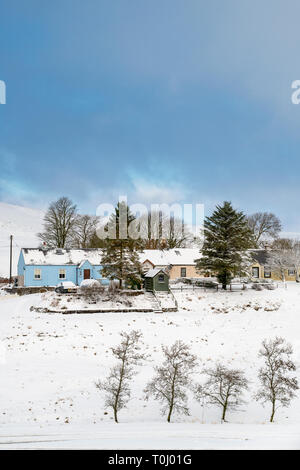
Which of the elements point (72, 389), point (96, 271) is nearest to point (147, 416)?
point (72, 389)

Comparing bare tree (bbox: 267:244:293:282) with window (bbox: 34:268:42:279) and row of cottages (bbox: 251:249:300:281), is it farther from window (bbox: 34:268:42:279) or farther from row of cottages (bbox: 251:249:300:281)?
window (bbox: 34:268:42:279)

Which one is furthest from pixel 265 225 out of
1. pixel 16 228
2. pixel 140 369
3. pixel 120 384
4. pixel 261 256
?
pixel 16 228

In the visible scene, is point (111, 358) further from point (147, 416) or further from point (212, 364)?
point (147, 416)

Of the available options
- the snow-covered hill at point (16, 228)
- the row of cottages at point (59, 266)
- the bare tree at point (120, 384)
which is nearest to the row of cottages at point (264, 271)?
the row of cottages at point (59, 266)

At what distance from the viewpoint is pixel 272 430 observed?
9.33 metres

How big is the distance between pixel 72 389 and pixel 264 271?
38.6 meters

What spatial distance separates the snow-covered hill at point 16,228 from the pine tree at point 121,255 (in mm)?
32613

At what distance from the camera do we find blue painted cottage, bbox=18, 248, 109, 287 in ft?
132

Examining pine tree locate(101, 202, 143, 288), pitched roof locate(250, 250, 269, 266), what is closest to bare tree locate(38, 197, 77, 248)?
pine tree locate(101, 202, 143, 288)

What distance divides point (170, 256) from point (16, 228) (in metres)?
58.6

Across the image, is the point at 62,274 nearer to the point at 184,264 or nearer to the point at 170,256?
the point at 170,256

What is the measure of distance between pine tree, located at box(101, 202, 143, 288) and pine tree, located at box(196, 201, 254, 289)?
7.20 meters

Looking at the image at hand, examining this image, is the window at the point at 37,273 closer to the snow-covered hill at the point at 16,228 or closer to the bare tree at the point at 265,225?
the snow-covered hill at the point at 16,228

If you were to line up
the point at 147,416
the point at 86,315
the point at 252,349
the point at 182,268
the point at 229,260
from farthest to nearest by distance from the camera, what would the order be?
1. the point at 182,268
2. the point at 229,260
3. the point at 86,315
4. the point at 252,349
5. the point at 147,416
